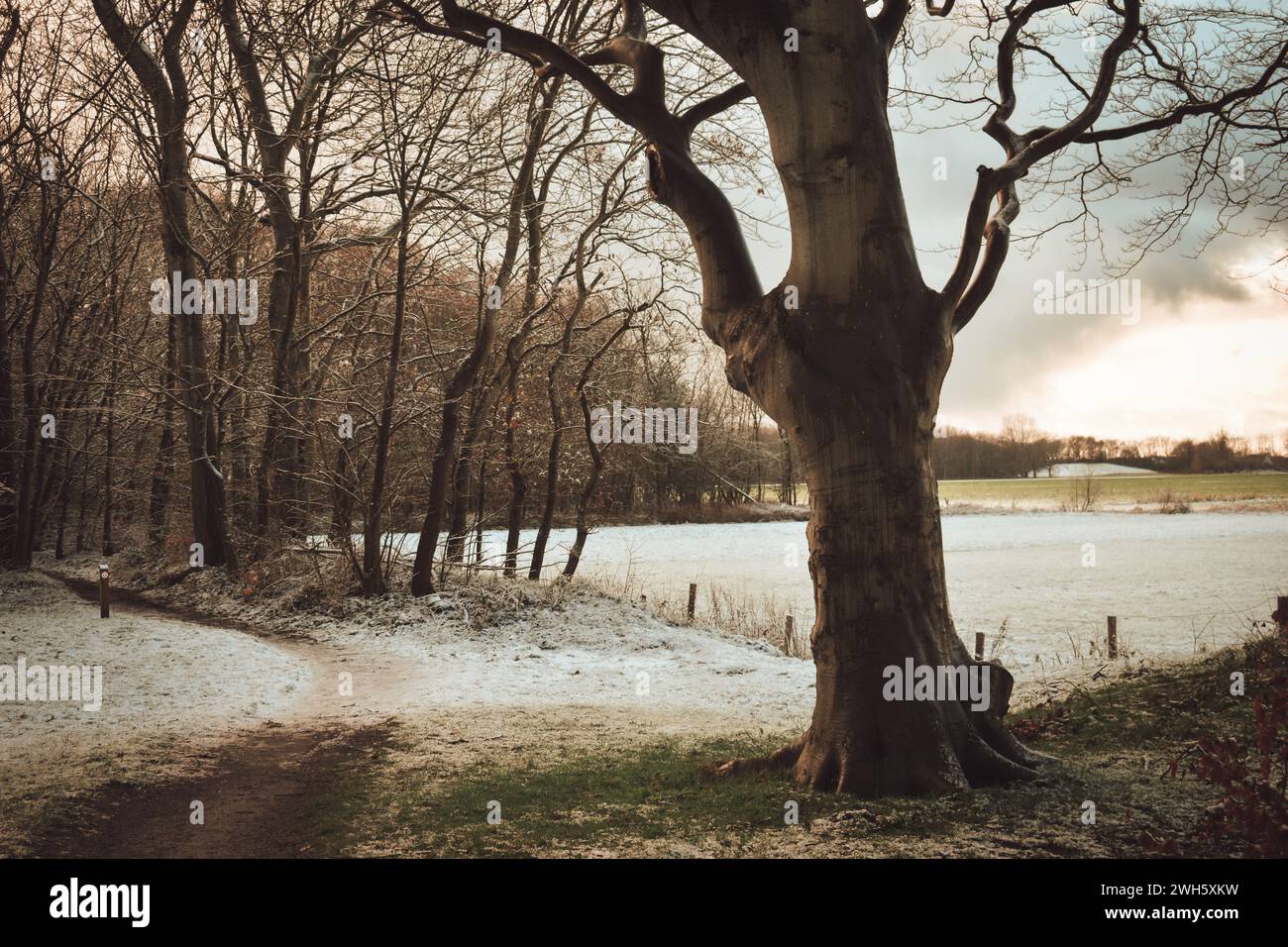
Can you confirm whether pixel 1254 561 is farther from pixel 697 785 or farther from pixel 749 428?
pixel 697 785

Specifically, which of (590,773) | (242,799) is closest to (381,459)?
(242,799)

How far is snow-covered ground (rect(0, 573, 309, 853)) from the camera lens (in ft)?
23.0

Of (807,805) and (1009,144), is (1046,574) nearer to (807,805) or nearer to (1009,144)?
(1009,144)

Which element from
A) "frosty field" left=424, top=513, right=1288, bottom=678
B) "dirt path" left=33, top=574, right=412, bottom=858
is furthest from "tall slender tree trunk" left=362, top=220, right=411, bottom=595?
"dirt path" left=33, top=574, right=412, bottom=858

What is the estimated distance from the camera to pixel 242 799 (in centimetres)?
663

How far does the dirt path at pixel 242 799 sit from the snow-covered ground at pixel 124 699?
0.25 metres

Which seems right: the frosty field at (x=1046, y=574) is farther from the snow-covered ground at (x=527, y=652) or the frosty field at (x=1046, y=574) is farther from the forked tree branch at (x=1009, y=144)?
the forked tree branch at (x=1009, y=144)

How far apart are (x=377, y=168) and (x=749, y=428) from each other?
→ 33892 millimetres

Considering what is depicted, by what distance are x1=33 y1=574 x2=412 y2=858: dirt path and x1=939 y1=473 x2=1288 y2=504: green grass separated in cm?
5390

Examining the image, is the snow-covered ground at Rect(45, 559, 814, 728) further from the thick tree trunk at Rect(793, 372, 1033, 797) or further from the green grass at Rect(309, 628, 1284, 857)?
the thick tree trunk at Rect(793, 372, 1033, 797)

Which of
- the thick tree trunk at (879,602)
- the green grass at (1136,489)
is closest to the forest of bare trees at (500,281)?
the thick tree trunk at (879,602)

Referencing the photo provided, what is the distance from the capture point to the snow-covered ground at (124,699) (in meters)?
7.02

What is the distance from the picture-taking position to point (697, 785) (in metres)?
6.38
